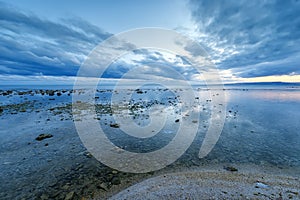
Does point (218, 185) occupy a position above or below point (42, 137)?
above

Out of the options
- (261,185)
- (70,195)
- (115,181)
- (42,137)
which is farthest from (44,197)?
(261,185)

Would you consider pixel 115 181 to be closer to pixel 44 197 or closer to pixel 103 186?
pixel 103 186

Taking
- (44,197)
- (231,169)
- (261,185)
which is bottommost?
(44,197)

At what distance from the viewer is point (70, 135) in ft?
34.1

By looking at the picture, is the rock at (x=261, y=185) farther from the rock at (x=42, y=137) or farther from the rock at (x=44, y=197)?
the rock at (x=42, y=137)

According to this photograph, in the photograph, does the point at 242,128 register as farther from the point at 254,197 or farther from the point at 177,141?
the point at 254,197

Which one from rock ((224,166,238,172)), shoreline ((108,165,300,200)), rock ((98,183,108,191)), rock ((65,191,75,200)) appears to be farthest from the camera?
rock ((224,166,238,172))

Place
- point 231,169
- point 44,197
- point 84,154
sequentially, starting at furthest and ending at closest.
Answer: point 84,154 → point 231,169 → point 44,197

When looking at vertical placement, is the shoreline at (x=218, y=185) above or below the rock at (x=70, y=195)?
above

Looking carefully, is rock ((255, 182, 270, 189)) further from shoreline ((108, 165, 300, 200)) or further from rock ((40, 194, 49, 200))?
rock ((40, 194, 49, 200))

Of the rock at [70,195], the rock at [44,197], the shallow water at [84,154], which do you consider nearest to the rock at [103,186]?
the shallow water at [84,154]

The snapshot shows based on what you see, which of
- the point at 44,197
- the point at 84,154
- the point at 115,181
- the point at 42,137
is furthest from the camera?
the point at 42,137

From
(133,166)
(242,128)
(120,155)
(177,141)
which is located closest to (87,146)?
(120,155)

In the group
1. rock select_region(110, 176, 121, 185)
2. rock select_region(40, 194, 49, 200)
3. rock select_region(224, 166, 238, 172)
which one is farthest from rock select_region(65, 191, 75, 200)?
rock select_region(224, 166, 238, 172)
